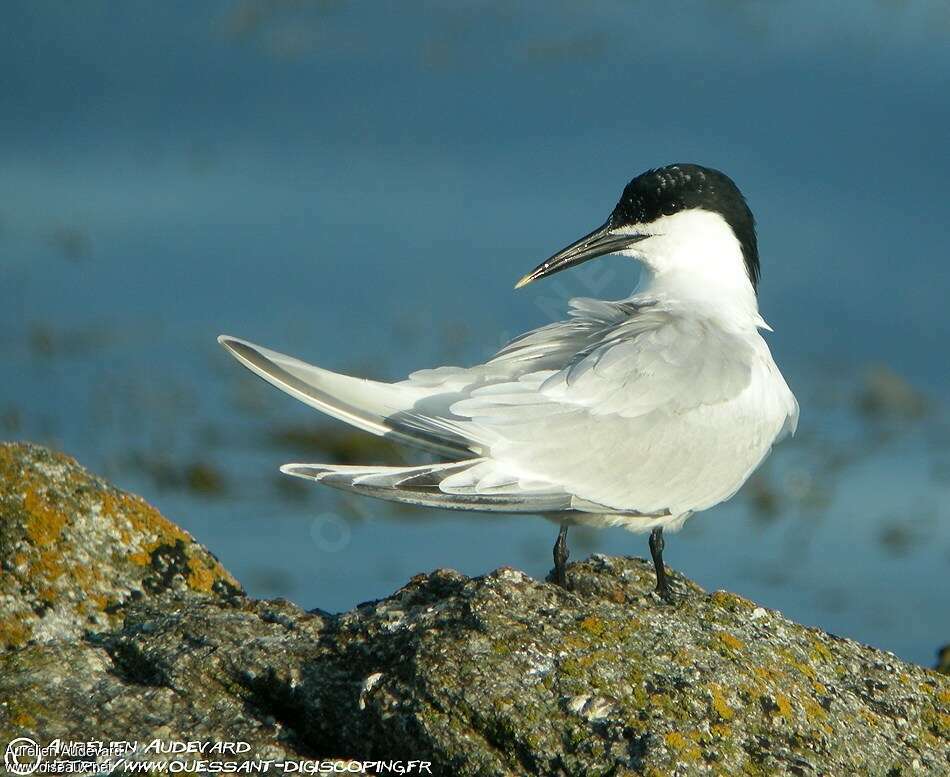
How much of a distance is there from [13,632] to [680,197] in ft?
9.38

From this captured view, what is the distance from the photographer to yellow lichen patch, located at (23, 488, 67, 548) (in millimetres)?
4035

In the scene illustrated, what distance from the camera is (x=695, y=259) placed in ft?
18.0

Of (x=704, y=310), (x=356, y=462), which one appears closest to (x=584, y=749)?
(x=704, y=310)

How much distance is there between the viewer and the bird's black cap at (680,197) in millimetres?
5488

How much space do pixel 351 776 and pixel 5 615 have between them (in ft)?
4.46

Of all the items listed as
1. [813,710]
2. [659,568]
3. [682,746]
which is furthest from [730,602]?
[682,746]

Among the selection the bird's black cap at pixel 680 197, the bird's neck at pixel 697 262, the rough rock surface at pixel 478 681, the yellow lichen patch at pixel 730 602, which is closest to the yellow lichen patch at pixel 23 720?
the rough rock surface at pixel 478 681

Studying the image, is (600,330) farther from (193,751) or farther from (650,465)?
(193,751)

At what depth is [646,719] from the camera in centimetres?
320

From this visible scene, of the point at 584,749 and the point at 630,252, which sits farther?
the point at 630,252

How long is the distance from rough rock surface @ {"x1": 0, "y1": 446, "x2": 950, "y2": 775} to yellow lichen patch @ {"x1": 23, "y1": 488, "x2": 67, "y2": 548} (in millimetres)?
11

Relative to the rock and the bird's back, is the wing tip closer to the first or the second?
the bird's back

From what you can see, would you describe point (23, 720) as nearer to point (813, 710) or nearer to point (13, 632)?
point (13, 632)

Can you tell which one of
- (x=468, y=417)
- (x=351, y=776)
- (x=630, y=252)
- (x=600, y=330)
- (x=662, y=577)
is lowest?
(x=351, y=776)
